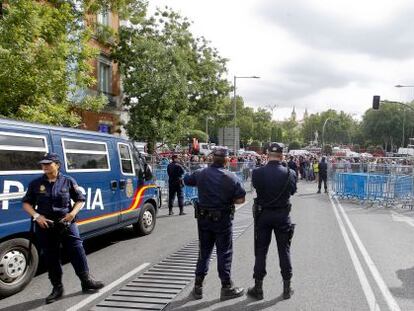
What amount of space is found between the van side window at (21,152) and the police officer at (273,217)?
3.01 metres

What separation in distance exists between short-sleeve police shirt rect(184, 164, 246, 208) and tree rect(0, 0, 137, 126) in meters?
5.61

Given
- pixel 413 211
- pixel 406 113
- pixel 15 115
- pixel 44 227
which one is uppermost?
pixel 406 113

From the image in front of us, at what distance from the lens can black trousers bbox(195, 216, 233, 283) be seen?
18.7 feet

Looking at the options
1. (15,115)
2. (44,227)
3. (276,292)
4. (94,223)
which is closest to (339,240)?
(276,292)

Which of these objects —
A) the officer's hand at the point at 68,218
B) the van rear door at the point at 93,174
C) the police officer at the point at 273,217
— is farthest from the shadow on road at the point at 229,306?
the van rear door at the point at 93,174

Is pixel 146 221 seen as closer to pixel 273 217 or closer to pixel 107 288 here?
pixel 107 288

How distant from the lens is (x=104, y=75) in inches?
1003

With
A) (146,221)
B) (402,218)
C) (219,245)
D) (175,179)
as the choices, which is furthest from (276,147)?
(402,218)

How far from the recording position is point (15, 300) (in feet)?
18.6

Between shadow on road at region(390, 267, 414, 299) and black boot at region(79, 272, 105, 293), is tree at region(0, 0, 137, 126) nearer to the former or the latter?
black boot at region(79, 272, 105, 293)

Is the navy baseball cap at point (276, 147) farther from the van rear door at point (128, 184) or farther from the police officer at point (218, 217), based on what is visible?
the van rear door at point (128, 184)

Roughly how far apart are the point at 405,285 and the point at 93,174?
199 inches

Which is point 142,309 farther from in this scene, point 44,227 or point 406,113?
point 406,113

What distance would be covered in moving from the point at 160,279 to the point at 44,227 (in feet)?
6.26
